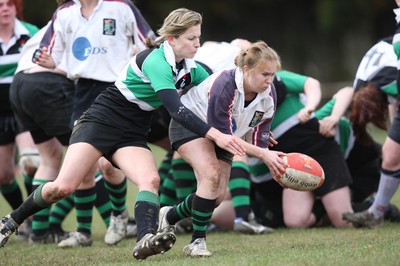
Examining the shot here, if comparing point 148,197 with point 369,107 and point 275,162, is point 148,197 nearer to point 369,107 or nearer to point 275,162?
point 275,162

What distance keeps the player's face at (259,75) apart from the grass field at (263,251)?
3.32 ft

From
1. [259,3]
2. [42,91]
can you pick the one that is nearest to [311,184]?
[42,91]

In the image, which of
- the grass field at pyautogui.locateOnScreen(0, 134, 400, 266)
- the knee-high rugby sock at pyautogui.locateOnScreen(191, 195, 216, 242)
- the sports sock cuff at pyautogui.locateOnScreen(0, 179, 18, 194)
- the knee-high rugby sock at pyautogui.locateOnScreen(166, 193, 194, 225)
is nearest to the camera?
the grass field at pyautogui.locateOnScreen(0, 134, 400, 266)

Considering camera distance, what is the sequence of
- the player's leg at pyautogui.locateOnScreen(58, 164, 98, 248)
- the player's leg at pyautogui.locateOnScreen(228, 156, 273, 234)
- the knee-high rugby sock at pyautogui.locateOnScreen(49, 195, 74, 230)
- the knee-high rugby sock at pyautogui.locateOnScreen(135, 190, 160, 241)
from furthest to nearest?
the knee-high rugby sock at pyautogui.locateOnScreen(49, 195, 74, 230) → the player's leg at pyautogui.locateOnScreen(228, 156, 273, 234) → the player's leg at pyautogui.locateOnScreen(58, 164, 98, 248) → the knee-high rugby sock at pyautogui.locateOnScreen(135, 190, 160, 241)

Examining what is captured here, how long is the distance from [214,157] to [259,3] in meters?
21.1

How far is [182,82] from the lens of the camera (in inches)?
216

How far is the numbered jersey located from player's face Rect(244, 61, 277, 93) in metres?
1.81

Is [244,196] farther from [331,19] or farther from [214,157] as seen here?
[331,19]

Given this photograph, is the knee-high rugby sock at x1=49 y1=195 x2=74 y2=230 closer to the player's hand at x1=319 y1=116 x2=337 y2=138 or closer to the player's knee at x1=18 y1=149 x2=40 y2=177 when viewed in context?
the player's knee at x1=18 y1=149 x2=40 y2=177

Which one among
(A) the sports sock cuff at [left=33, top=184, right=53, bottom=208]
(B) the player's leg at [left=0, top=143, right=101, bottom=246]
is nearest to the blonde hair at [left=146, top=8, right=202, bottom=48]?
(B) the player's leg at [left=0, top=143, right=101, bottom=246]

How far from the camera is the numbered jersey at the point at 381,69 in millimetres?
6789

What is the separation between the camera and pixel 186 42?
531cm

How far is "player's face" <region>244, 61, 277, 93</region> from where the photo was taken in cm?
526

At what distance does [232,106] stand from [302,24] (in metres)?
21.5
